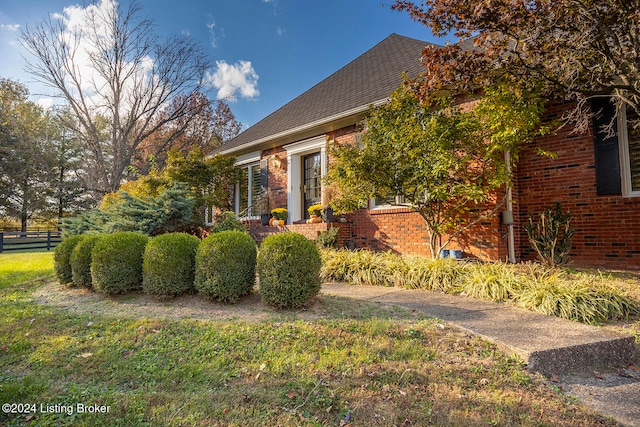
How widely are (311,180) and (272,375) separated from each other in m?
8.03

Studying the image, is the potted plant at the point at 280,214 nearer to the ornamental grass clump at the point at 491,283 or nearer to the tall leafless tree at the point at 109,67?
the ornamental grass clump at the point at 491,283

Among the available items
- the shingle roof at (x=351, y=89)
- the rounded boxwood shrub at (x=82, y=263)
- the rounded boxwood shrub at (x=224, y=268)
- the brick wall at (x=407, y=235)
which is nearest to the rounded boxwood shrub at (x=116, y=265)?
the rounded boxwood shrub at (x=82, y=263)

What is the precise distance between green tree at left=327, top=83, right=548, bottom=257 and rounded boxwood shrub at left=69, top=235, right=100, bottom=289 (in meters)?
4.31

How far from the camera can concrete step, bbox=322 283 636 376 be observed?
8.64 ft

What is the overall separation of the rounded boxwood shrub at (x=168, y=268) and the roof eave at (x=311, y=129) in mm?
4618

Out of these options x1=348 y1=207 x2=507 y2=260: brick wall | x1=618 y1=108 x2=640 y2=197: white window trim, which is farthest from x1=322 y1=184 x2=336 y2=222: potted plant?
x1=618 y1=108 x2=640 y2=197: white window trim

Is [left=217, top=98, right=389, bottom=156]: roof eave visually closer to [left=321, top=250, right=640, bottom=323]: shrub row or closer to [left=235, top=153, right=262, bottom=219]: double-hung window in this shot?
[left=235, top=153, right=262, bottom=219]: double-hung window

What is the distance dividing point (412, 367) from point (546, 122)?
19.0ft

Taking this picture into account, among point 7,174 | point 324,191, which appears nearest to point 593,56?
point 324,191

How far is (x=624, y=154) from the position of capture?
559cm

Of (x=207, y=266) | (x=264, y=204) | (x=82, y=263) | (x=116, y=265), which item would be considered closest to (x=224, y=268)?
(x=207, y=266)

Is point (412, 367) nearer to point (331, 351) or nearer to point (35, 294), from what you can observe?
point (331, 351)

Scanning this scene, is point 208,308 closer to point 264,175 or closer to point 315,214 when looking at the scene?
point 315,214

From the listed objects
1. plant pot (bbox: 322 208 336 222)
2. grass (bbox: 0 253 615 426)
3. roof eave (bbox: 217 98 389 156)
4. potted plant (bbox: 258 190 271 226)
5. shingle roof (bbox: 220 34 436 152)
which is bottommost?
grass (bbox: 0 253 615 426)
